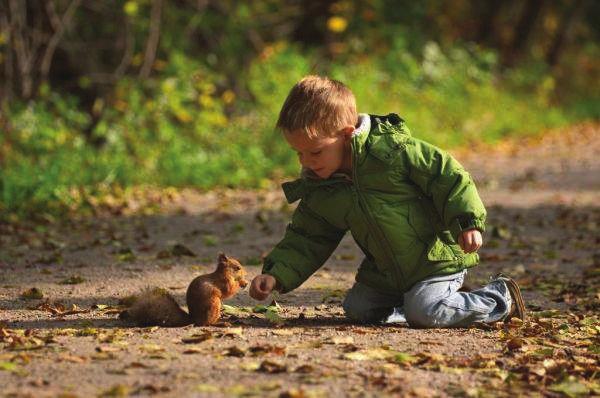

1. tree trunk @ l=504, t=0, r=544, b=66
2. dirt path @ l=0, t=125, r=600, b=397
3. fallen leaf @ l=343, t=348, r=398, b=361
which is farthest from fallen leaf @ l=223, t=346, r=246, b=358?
tree trunk @ l=504, t=0, r=544, b=66

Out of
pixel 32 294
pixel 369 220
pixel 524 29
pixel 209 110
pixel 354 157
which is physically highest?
pixel 524 29

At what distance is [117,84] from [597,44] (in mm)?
19417

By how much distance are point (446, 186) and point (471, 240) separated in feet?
0.85

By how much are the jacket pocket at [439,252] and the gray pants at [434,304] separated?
0.29ft

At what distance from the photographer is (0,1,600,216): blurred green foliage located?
9727 millimetres

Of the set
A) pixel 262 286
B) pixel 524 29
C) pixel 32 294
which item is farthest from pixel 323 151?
pixel 524 29

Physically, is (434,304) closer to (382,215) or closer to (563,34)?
(382,215)

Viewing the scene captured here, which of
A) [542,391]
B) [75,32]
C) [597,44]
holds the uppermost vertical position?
[597,44]

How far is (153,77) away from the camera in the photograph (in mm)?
11977

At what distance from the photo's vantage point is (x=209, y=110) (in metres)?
11.9

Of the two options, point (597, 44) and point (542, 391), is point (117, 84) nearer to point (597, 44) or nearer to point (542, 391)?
point (542, 391)

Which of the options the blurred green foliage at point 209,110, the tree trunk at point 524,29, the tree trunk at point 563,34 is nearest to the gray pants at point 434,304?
the blurred green foliage at point 209,110

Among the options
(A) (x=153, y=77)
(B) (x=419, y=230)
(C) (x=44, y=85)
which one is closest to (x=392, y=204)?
(B) (x=419, y=230)

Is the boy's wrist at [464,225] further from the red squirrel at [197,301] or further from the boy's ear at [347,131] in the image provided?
the red squirrel at [197,301]
